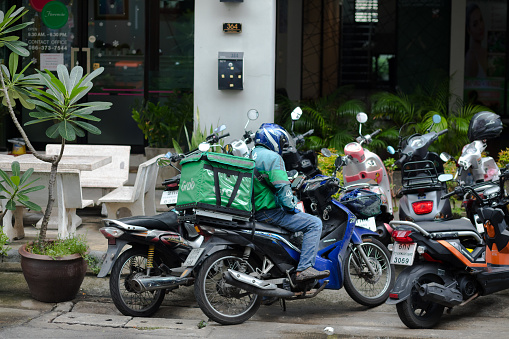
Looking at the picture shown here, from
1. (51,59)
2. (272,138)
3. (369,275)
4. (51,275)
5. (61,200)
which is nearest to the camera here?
(272,138)

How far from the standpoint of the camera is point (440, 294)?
6312 mm

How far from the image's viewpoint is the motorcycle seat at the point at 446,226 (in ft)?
21.4

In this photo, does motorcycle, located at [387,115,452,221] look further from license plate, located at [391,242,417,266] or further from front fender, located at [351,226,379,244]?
license plate, located at [391,242,417,266]

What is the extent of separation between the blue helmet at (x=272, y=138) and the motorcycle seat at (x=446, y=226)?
1391mm

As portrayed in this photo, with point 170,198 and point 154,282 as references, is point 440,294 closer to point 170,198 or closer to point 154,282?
point 154,282

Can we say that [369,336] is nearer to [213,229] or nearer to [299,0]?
[213,229]

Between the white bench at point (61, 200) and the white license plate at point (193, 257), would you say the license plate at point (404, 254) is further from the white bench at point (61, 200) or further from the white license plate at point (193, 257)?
the white bench at point (61, 200)

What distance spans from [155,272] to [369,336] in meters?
1.95

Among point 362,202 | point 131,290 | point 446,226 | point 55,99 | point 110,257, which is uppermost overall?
point 55,99

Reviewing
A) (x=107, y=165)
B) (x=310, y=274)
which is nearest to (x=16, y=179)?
(x=310, y=274)

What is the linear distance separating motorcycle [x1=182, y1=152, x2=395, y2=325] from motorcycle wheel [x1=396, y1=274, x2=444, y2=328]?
75 centimetres

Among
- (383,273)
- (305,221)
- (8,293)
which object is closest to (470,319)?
(383,273)

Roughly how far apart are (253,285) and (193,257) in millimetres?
552

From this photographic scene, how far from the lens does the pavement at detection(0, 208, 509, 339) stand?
6.27 metres
